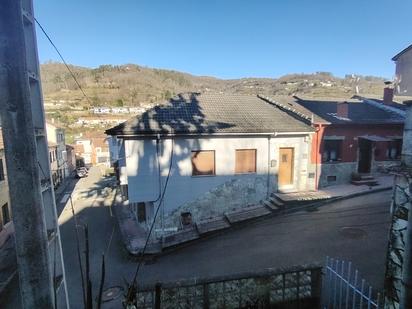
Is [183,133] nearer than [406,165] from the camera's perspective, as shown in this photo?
No

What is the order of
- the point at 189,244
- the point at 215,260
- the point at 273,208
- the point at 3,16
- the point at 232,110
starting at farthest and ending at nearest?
the point at 232,110 → the point at 273,208 → the point at 189,244 → the point at 215,260 → the point at 3,16

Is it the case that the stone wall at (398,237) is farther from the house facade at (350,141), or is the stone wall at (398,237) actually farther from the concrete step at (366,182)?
the concrete step at (366,182)

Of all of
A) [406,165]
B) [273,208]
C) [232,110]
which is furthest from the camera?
[232,110]

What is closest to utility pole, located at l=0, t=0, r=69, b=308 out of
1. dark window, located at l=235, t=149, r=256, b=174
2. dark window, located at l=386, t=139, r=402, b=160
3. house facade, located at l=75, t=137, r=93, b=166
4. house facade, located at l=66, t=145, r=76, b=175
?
dark window, located at l=235, t=149, r=256, b=174

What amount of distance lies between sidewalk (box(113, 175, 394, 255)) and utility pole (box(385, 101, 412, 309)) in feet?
28.2

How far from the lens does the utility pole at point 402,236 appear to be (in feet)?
12.0

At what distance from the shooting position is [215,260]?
992 cm

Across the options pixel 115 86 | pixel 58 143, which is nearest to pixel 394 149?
pixel 58 143

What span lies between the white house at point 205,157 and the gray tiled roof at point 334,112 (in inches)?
71.1

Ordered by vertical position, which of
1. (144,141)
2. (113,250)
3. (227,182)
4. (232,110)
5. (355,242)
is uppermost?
(232,110)

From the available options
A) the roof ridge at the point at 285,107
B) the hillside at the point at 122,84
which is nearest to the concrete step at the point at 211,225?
the roof ridge at the point at 285,107

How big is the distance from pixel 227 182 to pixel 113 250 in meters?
6.80

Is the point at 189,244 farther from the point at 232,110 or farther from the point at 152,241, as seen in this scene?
the point at 232,110

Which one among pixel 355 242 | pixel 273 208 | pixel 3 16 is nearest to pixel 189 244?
pixel 273 208
